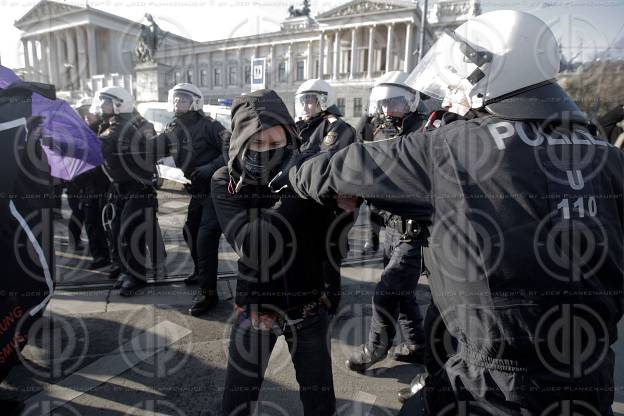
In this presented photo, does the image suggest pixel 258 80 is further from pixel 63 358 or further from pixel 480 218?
pixel 480 218

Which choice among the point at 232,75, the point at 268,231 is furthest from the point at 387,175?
the point at 232,75

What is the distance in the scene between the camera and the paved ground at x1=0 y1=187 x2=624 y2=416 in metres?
2.46

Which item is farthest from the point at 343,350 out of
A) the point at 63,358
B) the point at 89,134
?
the point at 89,134

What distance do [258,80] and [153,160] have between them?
3864 mm

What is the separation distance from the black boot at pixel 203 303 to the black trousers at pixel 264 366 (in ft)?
5.95

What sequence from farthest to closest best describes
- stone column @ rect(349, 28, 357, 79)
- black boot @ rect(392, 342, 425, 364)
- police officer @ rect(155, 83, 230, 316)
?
1. stone column @ rect(349, 28, 357, 79)
2. police officer @ rect(155, 83, 230, 316)
3. black boot @ rect(392, 342, 425, 364)

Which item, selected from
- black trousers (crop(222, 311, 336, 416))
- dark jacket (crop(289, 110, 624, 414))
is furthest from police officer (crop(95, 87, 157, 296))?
dark jacket (crop(289, 110, 624, 414))

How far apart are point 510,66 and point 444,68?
248mm

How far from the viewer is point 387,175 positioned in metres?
1.18

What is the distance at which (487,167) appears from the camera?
1.08 meters

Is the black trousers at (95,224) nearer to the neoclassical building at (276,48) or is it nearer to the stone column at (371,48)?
the neoclassical building at (276,48)

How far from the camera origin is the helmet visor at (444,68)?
1313 millimetres

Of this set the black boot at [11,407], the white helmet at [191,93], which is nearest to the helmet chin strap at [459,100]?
the black boot at [11,407]

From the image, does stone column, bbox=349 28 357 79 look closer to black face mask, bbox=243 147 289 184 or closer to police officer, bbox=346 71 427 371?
police officer, bbox=346 71 427 371
